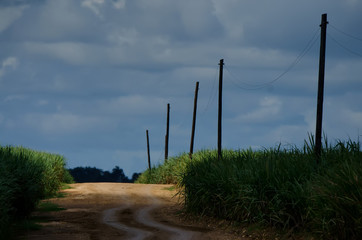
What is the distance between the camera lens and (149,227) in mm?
14375

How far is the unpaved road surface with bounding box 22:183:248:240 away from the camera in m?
13.0

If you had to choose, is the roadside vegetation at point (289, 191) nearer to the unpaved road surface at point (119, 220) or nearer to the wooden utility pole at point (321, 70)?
the unpaved road surface at point (119, 220)

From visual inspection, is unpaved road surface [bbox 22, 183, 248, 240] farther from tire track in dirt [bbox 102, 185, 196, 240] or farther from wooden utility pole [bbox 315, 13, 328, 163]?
wooden utility pole [bbox 315, 13, 328, 163]

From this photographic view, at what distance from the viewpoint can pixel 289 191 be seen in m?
11.9

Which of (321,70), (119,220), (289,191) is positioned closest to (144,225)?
(119,220)

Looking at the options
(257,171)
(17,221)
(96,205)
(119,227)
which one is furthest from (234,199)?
(96,205)

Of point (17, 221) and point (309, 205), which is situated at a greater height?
point (309, 205)

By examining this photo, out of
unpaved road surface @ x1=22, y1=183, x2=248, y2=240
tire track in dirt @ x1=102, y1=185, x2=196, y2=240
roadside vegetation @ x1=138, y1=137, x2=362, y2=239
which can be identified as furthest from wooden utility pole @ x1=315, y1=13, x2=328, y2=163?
tire track in dirt @ x1=102, y1=185, x2=196, y2=240

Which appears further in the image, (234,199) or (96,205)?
(96,205)

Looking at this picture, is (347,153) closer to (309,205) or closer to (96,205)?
(309,205)

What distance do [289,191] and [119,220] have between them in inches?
258

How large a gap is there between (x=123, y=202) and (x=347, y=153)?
36.4ft

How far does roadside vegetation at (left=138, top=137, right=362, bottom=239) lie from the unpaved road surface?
0.90 meters

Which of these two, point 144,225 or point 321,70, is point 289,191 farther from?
point 321,70
